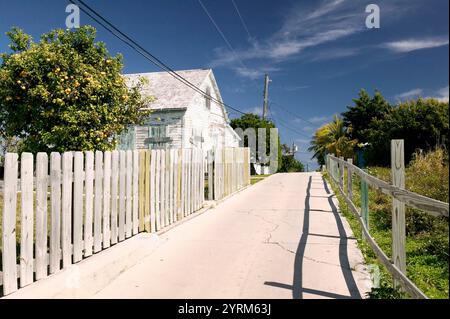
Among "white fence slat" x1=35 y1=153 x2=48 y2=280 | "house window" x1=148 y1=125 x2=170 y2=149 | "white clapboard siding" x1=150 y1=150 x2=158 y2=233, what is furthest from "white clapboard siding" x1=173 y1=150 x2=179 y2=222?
"house window" x1=148 y1=125 x2=170 y2=149

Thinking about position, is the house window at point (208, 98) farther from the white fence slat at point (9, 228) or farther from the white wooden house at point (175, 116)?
→ the white fence slat at point (9, 228)

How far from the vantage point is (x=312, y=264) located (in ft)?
17.6

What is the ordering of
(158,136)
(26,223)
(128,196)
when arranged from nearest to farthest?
(26,223) → (128,196) → (158,136)

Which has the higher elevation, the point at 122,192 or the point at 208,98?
the point at 208,98

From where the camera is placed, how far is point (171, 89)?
24.4 meters

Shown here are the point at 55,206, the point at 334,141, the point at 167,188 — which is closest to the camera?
the point at 55,206

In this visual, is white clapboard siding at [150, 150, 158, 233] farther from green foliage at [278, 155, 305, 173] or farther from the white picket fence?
green foliage at [278, 155, 305, 173]

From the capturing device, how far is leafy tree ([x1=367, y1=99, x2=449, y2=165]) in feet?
63.9

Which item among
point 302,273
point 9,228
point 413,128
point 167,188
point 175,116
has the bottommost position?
point 302,273

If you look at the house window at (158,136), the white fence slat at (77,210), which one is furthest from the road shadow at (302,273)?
the house window at (158,136)

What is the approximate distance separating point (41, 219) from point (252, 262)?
2803mm

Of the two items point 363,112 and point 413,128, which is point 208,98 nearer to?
point 413,128

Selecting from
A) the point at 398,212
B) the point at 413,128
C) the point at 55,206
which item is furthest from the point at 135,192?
the point at 413,128
